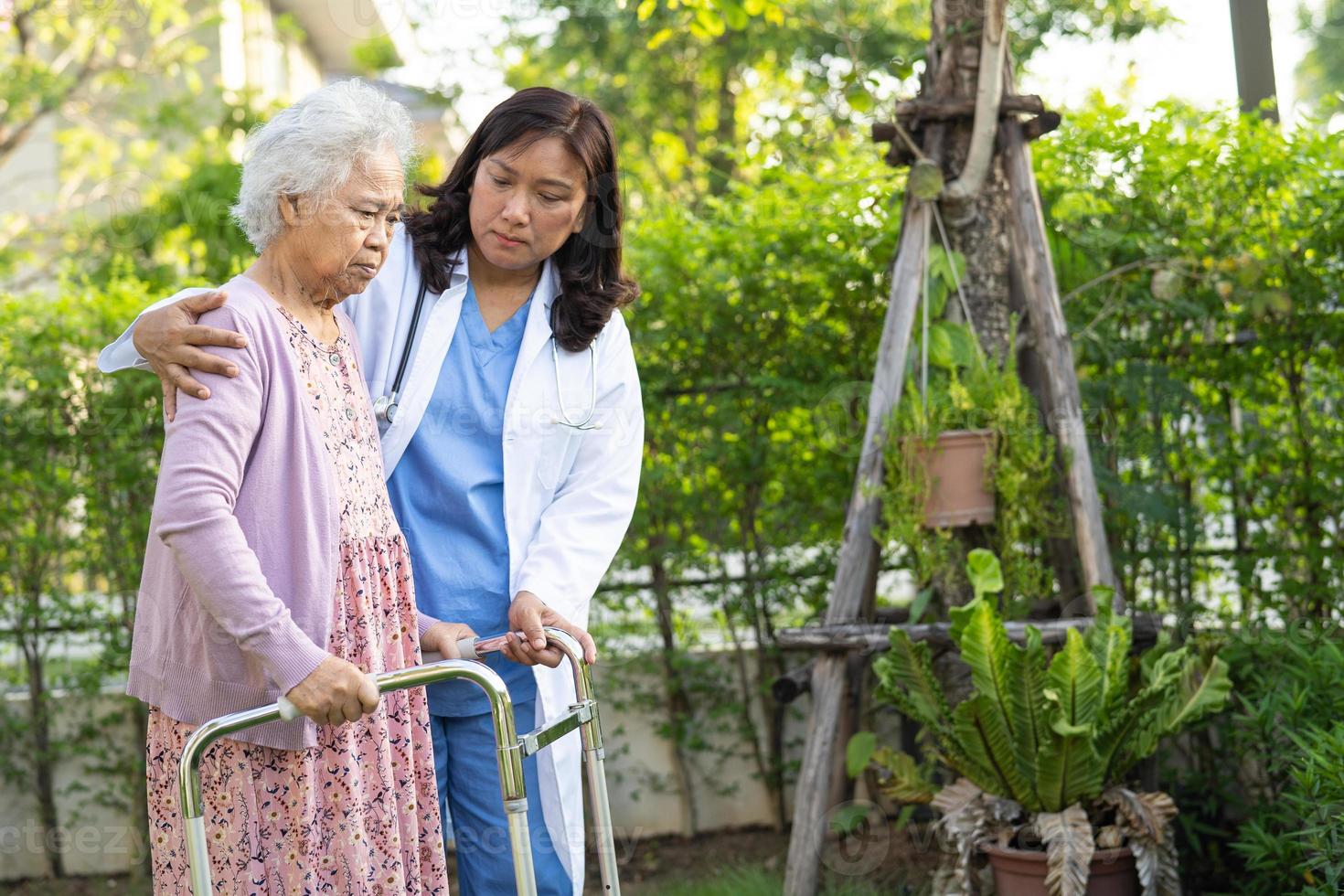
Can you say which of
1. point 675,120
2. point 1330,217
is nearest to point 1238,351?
point 1330,217

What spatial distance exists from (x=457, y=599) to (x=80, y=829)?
2987mm

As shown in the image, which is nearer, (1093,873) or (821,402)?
(1093,873)

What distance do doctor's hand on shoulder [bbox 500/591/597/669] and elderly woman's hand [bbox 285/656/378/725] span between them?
0.43 meters

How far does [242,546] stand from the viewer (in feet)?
5.18

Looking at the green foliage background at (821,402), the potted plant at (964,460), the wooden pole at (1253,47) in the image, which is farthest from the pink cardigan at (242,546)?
A: the wooden pole at (1253,47)

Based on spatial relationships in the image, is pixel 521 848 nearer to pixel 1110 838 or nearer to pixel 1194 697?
pixel 1110 838

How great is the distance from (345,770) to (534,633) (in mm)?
379

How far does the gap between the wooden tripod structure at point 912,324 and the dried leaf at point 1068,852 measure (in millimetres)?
768

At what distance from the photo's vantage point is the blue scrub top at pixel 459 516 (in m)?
2.13

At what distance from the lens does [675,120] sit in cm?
1288

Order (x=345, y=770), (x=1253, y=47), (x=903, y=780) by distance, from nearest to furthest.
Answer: (x=345, y=770)
(x=903, y=780)
(x=1253, y=47)

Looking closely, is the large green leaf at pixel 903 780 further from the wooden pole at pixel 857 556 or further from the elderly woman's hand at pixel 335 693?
the elderly woman's hand at pixel 335 693

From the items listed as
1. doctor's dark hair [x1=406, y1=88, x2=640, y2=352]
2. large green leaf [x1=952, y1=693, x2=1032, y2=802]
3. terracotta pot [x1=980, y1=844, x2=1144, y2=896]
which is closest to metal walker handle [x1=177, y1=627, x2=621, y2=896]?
doctor's dark hair [x1=406, y1=88, x2=640, y2=352]

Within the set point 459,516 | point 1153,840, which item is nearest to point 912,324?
point 1153,840
